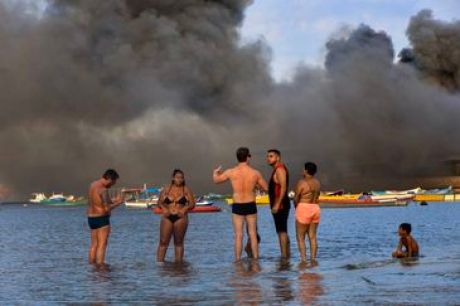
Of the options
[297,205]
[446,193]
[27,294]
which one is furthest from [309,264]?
[446,193]

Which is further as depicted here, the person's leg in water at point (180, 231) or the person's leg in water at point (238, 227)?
the person's leg in water at point (180, 231)

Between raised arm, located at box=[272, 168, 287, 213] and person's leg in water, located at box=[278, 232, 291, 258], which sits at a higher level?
raised arm, located at box=[272, 168, 287, 213]

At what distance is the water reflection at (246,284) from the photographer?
29.0 ft

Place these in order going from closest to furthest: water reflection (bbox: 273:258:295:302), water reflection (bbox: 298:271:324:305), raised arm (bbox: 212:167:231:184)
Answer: water reflection (bbox: 298:271:324:305) → water reflection (bbox: 273:258:295:302) → raised arm (bbox: 212:167:231:184)

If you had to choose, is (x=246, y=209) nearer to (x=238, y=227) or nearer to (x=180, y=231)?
(x=238, y=227)

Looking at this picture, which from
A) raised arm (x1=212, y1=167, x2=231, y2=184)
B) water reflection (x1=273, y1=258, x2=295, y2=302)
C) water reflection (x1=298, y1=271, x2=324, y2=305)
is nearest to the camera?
water reflection (x1=298, y1=271, x2=324, y2=305)

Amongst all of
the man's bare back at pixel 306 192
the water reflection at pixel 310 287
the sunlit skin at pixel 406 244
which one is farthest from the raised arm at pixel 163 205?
the sunlit skin at pixel 406 244

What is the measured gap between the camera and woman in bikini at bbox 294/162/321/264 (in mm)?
13250

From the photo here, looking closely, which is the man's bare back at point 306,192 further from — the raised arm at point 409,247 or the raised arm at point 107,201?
the raised arm at point 107,201

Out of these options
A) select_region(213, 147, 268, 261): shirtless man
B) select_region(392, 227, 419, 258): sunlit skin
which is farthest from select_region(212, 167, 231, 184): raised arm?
select_region(392, 227, 419, 258): sunlit skin

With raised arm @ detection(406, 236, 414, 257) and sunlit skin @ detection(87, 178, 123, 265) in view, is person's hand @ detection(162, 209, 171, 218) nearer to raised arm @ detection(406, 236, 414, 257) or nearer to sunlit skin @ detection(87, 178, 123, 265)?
sunlit skin @ detection(87, 178, 123, 265)

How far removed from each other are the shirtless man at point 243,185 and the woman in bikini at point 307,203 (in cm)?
60

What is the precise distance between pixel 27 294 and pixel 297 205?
486 cm

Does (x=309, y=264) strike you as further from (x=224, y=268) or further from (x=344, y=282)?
(x=344, y=282)
